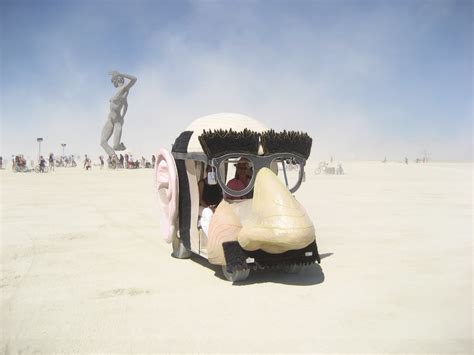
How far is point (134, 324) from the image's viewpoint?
491 cm

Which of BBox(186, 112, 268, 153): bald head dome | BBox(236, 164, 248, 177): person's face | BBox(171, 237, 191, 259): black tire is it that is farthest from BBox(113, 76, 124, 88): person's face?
BBox(236, 164, 248, 177): person's face

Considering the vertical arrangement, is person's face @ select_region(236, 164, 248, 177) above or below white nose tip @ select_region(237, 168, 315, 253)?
above

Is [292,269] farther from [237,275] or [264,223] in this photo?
[264,223]

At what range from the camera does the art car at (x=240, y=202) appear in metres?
5.88

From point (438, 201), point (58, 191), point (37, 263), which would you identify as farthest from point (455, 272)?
point (58, 191)

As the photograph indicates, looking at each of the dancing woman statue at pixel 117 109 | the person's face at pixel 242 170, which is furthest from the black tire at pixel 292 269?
the dancing woman statue at pixel 117 109

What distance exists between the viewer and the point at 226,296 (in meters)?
5.80

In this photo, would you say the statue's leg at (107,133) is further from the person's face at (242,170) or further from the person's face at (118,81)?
the person's face at (242,170)

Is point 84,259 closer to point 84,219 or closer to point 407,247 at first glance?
point 84,219

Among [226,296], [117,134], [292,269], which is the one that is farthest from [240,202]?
[117,134]

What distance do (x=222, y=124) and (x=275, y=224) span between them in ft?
6.67

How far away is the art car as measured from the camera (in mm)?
5875

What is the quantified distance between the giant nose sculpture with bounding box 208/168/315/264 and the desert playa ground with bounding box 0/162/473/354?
64 centimetres

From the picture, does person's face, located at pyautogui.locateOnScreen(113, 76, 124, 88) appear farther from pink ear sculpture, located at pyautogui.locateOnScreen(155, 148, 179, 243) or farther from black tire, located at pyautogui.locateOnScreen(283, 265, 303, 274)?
black tire, located at pyautogui.locateOnScreen(283, 265, 303, 274)
